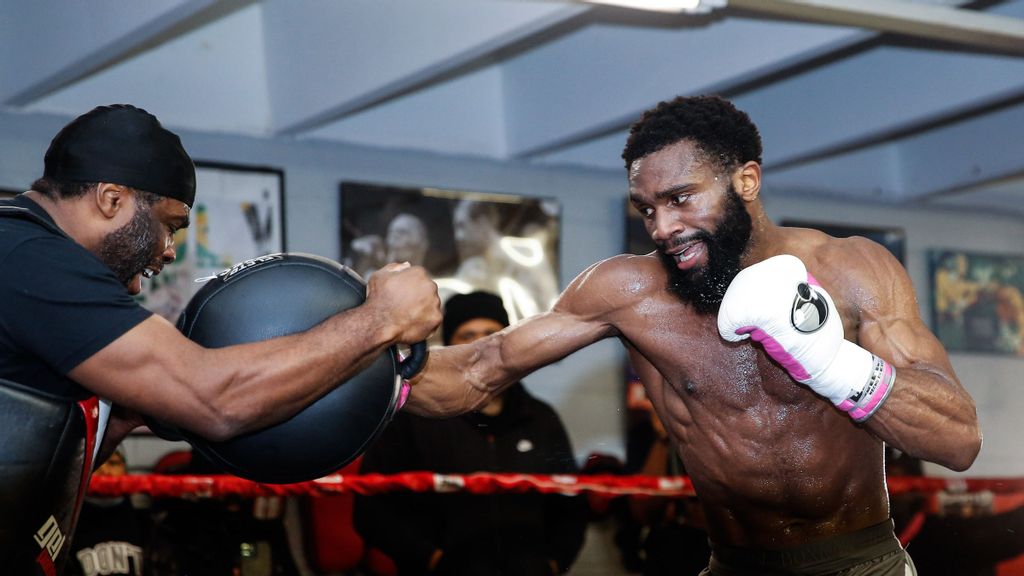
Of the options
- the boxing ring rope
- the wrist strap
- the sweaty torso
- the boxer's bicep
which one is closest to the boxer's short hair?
the sweaty torso

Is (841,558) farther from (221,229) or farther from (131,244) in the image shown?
(221,229)

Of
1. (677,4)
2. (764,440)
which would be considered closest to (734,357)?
(764,440)

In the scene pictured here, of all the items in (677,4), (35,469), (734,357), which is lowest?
(35,469)

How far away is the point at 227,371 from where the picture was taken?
213cm

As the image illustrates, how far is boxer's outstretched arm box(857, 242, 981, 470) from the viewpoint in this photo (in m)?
2.43

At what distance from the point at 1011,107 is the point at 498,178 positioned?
10.7 ft

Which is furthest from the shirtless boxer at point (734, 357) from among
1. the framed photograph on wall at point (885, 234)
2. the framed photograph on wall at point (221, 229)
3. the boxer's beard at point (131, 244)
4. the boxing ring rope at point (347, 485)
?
the framed photograph on wall at point (885, 234)

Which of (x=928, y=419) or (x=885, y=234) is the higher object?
(x=885, y=234)

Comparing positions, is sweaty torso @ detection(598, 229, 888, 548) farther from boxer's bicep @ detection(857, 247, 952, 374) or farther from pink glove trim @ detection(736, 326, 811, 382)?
pink glove trim @ detection(736, 326, 811, 382)

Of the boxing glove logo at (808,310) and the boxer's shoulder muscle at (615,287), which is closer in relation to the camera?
the boxing glove logo at (808,310)

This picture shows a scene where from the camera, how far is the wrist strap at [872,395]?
2393mm

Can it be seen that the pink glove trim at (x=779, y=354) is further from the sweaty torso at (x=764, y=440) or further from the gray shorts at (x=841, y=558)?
the gray shorts at (x=841, y=558)

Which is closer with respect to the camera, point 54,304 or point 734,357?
point 54,304

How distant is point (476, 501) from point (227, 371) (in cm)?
230
